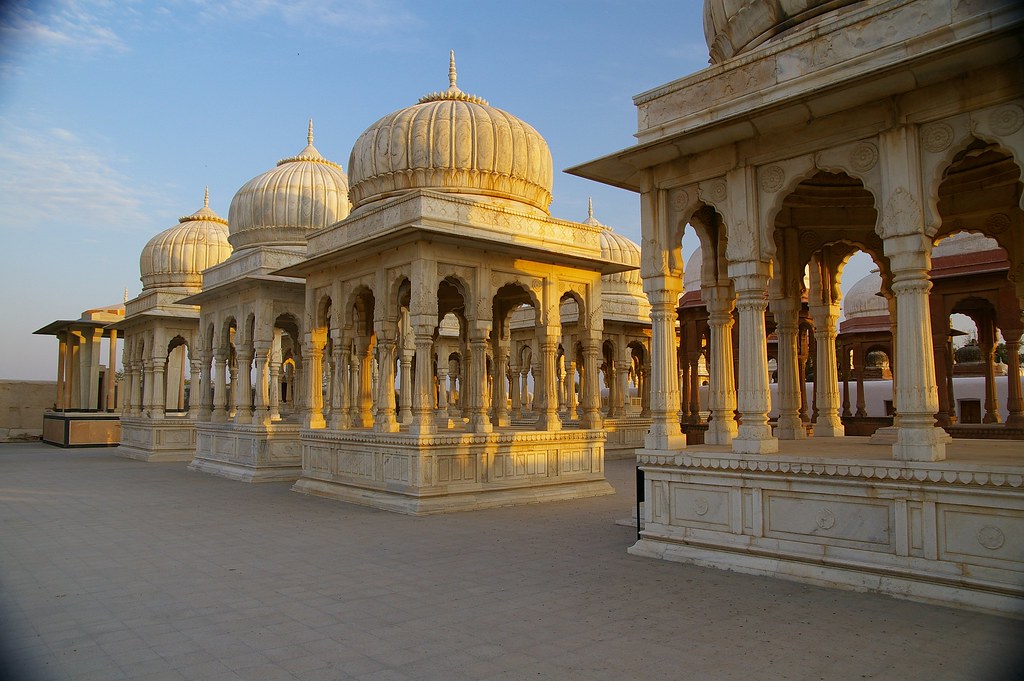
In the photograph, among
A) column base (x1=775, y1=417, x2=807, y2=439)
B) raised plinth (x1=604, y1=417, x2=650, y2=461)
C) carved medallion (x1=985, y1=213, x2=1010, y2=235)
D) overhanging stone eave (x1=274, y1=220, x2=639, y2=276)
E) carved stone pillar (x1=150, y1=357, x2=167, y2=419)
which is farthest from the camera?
carved stone pillar (x1=150, y1=357, x2=167, y2=419)

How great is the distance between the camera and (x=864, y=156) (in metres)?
7.40

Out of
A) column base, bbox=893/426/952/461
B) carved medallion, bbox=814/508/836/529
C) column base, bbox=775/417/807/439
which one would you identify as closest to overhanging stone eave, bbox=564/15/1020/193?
column base, bbox=893/426/952/461

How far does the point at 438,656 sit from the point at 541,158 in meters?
12.7

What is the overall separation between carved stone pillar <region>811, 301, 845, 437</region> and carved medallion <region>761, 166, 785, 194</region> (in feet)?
14.0

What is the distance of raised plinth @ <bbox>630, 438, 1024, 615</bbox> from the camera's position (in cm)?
606

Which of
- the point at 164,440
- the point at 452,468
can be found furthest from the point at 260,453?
the point at 164,440

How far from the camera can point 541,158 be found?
53.4ft

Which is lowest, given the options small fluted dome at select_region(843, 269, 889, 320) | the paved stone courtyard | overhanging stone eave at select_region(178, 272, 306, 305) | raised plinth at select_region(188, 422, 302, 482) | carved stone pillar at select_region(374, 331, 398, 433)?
the paved stone courtyard

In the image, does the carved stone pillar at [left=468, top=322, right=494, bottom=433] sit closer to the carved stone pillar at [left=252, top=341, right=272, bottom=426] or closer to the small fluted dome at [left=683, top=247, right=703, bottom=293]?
the carved stone pillar at [left=252, top=341, right=272, bottom=426]

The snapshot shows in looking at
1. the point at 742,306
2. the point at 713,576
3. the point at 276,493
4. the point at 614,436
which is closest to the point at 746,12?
the point at 742,306

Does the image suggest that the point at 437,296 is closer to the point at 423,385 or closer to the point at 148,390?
the point at 423,385

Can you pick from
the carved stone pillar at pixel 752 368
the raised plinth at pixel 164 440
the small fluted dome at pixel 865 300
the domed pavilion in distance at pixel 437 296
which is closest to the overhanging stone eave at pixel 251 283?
the domed pavilion in distance at pixel 437 296

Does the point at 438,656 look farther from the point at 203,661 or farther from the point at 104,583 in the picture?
the point at 104,583

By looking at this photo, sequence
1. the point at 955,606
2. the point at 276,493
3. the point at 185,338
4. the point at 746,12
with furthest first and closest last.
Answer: the point at 185,338 < the point at 276,493 < the point at 746,12 < the point at 955,606
